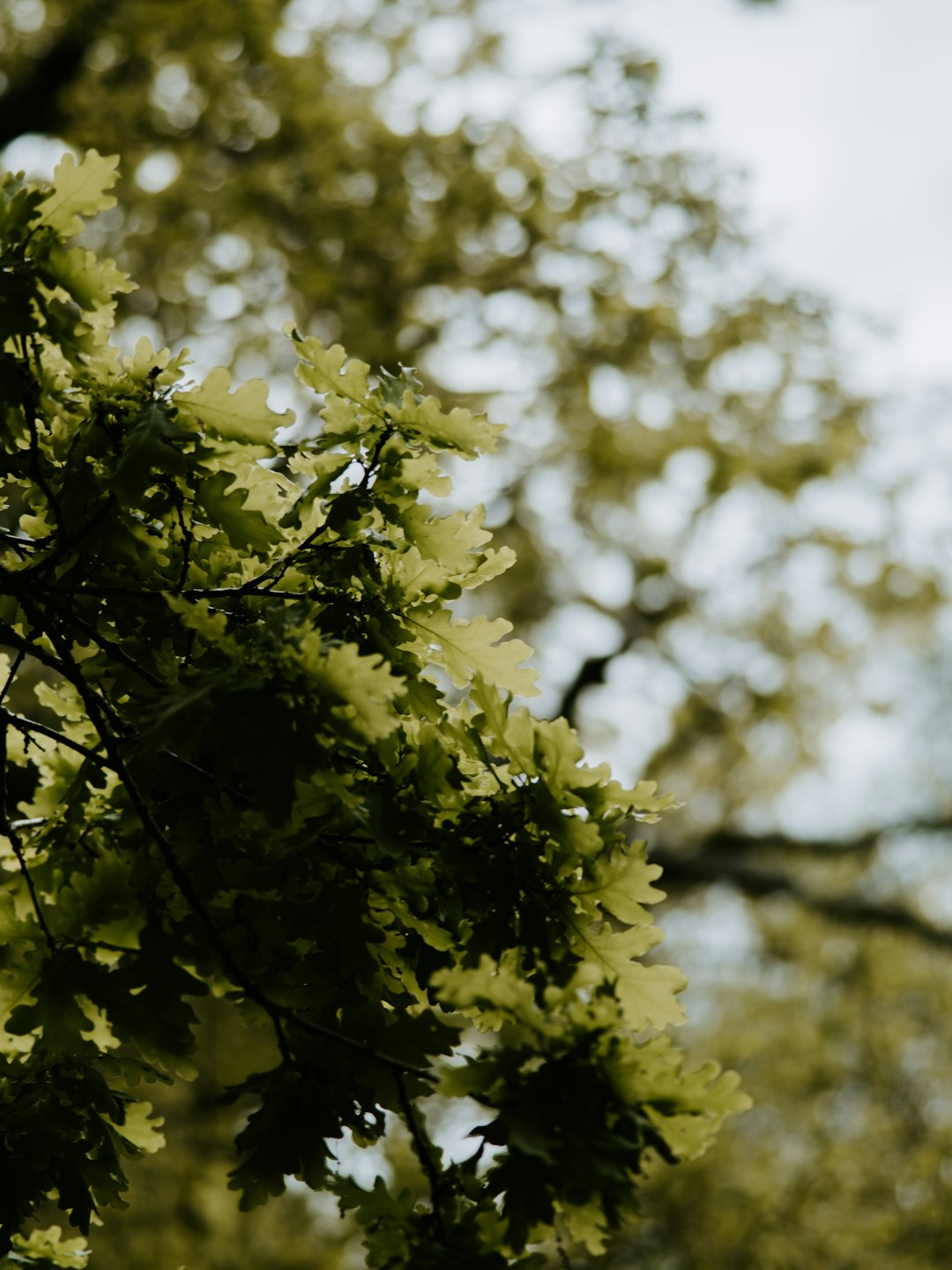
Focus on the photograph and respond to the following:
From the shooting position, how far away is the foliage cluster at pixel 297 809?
2051 millimetres

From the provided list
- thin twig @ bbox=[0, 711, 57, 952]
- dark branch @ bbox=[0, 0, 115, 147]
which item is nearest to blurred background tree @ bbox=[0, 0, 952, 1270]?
dark branch @ bbox=[0, 0, 115, 147]

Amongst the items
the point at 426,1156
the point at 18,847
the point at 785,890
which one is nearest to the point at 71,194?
the point at 18,847

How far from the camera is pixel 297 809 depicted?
7.36 ft

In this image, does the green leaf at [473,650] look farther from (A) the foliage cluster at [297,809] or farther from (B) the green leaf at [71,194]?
(B) the green leaf at [71,194]

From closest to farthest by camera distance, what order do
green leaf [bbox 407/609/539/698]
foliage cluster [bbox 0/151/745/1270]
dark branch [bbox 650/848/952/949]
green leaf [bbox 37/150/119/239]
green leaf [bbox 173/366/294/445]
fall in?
foliage cluster [bbox 0/151/745/1270] → green leaf [bbox 37/150/119/239] → green leaf [bbox 173/366/294/445] → green leaf [bbox 407/609/539/698] → dark branch [bbox 650/848/952/949]

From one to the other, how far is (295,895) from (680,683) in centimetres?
1277

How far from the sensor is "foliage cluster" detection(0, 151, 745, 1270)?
2051mm

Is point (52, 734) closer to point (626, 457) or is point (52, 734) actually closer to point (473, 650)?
point (473, 650)

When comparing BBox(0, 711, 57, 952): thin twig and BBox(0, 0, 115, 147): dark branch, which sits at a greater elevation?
BBox(0, 0, 115, 147): dark branch

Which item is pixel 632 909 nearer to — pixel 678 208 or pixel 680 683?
pixel 678 208

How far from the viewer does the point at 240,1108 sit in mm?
12219

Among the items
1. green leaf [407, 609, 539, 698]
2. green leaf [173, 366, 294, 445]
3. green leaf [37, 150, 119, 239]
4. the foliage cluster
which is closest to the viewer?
the foliage cluster

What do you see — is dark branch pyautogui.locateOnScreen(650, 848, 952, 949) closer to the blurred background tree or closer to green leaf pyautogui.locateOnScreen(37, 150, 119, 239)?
the blurred background tree

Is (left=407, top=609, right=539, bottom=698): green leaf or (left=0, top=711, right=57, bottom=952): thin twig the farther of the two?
(left=407, top=609, right=539, bottom=698): green leaf
